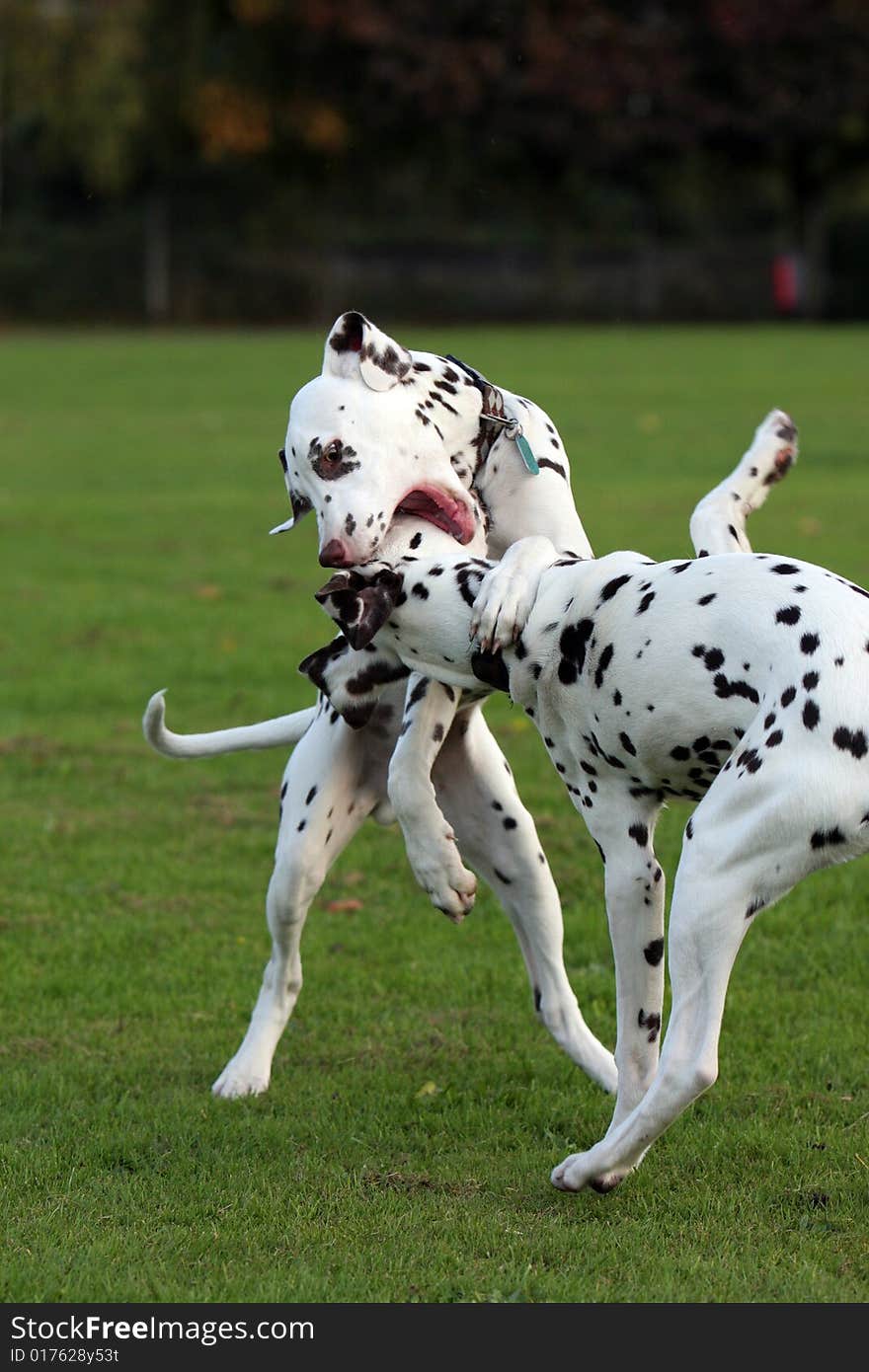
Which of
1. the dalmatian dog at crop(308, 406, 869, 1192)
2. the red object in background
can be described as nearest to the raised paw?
the dalmatian dog at crop(308, 406, 869, 1192)

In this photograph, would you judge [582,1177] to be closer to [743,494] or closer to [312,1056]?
[312,1056]

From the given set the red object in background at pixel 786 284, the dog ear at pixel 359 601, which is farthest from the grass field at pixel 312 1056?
the red object in background at pixel 786 284

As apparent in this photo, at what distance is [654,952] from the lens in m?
4.49

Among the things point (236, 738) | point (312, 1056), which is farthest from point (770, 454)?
point (312, 1056)

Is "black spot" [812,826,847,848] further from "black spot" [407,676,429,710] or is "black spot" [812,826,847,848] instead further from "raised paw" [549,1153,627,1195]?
"black spot" [407,676,429,710]

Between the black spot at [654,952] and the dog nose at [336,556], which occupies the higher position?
the dog nose at [336,556]

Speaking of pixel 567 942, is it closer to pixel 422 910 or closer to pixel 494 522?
pixel 422 910

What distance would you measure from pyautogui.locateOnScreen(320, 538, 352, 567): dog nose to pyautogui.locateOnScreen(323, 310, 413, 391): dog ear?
466 millimetres

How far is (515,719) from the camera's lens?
9703mm

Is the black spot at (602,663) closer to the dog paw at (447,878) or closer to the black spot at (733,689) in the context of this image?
the black spot at (733,689)

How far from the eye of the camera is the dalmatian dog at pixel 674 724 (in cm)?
384

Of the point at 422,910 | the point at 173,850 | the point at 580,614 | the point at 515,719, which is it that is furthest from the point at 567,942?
the point at 515,719

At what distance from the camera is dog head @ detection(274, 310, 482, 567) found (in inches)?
188

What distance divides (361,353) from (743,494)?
1109mm
